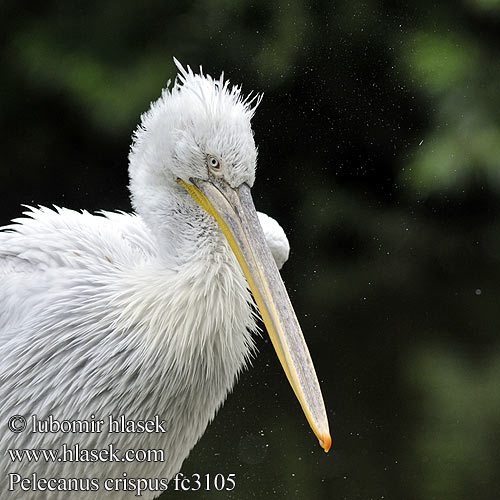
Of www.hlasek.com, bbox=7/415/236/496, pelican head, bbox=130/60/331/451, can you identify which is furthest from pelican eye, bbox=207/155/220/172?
www.hlasek.com, bbox=7/415/236/496

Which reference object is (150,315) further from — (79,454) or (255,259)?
(79,454)

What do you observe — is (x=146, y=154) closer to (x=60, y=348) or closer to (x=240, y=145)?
(x=240, y=145)

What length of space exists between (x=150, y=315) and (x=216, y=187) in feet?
1.17

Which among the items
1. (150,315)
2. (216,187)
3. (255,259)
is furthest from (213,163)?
(150,315)

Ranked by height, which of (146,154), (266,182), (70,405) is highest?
(266,182)

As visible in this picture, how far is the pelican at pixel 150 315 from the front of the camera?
228cm

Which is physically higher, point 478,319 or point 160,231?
point 478,319

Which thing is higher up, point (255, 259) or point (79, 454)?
point (255, 259)

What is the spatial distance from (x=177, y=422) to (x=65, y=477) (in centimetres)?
32

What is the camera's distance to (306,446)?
172 inches

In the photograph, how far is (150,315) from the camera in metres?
2.35

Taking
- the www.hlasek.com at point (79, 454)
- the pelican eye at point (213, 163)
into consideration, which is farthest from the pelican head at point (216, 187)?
the www.hlasek.com at point (79, 454)

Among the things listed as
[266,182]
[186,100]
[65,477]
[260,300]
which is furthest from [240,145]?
[266,182]

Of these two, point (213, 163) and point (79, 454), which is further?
point (79, 454)
